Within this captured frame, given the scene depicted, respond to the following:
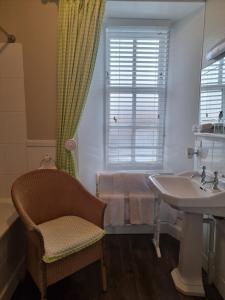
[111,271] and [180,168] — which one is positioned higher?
[180,168]

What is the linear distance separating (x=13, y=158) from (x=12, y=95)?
0.57 m

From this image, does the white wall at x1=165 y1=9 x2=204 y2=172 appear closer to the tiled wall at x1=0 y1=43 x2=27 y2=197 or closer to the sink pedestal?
the sink pedestal

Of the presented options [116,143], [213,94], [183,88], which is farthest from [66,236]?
[183,88]

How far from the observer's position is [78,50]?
1.94m

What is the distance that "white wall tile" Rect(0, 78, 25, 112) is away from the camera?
81.4 inches

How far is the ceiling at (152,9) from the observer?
6.86ft

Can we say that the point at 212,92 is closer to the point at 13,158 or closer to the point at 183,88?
the point at 183,88

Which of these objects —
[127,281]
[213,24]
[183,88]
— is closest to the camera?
[127,281]

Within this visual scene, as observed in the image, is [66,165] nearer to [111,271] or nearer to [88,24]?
[111,271]

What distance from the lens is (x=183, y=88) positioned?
2334mm

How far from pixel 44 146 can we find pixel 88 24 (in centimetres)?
111

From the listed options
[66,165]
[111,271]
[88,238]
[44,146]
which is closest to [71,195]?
[66,165]

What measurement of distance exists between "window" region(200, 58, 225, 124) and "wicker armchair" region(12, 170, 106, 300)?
1145mm

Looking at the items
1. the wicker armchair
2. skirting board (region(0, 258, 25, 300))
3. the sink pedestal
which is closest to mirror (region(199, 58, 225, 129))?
the sink pedestal
